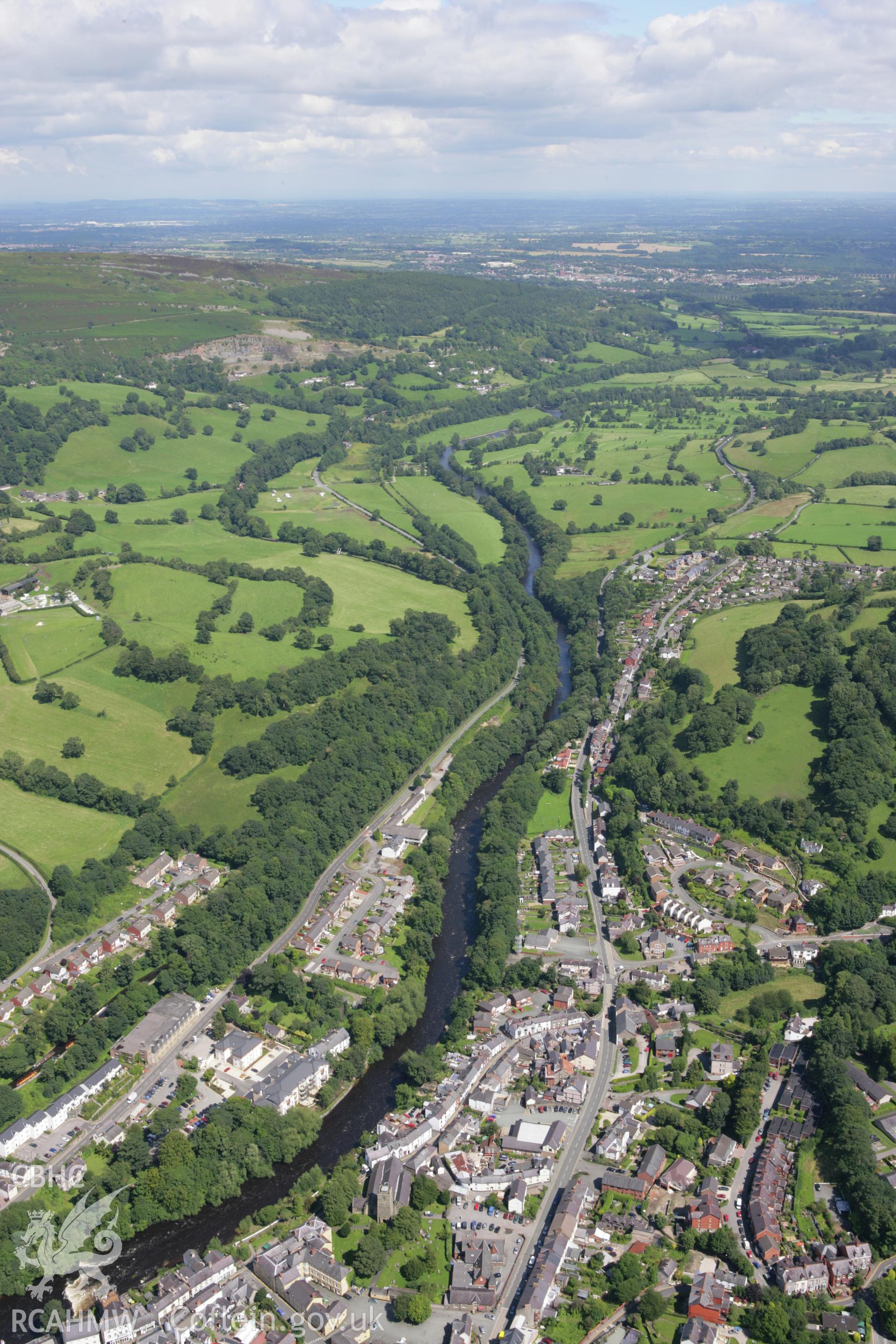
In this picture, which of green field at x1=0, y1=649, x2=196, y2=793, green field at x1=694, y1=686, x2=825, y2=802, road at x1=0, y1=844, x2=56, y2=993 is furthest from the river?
green field at x1=0, y1=649, x2=196, y2=793

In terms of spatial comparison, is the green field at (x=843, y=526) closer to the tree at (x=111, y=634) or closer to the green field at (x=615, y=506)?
the green field at (x=615, y=506)

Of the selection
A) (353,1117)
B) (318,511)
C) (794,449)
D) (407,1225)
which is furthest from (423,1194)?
(794,449)

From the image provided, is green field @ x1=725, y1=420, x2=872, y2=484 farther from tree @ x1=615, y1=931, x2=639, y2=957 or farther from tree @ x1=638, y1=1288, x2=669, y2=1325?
tree @ x1=638, y1=1288, x2=669, y2=1325

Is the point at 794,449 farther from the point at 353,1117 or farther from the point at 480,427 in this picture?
the point at 353,1117

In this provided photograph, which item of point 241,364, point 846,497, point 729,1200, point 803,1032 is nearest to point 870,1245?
point 729,1200

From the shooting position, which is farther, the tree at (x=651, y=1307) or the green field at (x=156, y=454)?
the green field at (x=156, y=454)

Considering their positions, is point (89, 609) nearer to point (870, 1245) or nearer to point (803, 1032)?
point (803, 1032)

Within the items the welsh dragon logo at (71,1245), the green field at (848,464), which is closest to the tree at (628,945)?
the welsh dragon logo at (71,1245)
